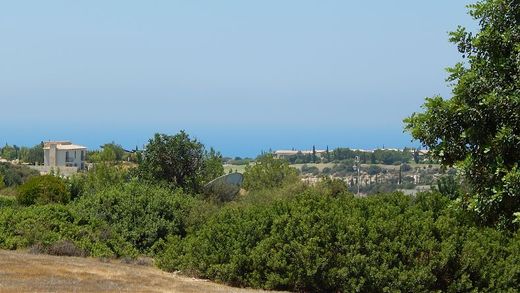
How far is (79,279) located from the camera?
546 inches

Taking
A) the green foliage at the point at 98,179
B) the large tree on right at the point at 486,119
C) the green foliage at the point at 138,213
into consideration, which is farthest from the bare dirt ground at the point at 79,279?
the green foliage at the point at 98,179

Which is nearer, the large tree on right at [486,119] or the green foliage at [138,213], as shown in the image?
the large tree on right at [486,119]

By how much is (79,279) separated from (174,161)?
21.2 metres

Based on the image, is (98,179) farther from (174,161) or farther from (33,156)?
(33,156)

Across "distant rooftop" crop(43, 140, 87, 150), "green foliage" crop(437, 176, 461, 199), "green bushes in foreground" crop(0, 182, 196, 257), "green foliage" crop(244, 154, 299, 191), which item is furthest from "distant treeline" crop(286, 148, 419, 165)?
"green bushes in foreground" crop(0, 182, 196, 257)

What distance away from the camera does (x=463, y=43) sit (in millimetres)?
10828

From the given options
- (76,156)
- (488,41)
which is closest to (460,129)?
(488,41)

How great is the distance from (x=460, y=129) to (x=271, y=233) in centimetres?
663

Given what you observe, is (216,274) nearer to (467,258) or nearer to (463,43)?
(467,258)

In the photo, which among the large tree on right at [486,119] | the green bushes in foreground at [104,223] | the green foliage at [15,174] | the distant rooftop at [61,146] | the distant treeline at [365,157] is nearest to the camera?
the large tree on right at [486,119]

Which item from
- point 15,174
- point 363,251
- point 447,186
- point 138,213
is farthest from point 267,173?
point 15,174

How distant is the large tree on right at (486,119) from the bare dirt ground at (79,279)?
5431 mm

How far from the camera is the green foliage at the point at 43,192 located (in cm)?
3588

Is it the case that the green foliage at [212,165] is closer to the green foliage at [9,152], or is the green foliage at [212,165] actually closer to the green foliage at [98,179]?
the green foliage at [98,179]
